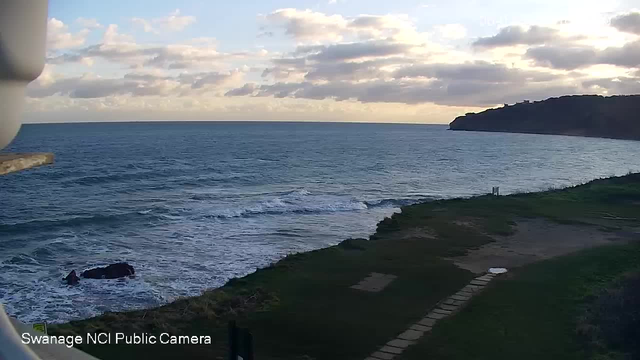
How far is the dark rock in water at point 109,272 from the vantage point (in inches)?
835

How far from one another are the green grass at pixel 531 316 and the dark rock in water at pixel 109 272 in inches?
486

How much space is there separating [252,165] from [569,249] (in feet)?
185

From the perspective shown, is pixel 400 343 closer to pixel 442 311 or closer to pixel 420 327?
pixel 420 327

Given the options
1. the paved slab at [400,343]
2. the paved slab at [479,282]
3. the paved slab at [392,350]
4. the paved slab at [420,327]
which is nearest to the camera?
the paved slab at [392,350]

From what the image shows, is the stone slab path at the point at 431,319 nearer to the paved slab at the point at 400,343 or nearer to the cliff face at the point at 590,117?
the paved slab at the point at 400,343

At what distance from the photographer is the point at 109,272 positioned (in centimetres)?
2133

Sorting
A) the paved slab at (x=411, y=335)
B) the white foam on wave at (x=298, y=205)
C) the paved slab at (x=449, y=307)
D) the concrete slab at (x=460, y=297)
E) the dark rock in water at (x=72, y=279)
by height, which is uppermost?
the concrete slab at (x=460, y=297)

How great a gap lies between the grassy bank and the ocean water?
3199mm

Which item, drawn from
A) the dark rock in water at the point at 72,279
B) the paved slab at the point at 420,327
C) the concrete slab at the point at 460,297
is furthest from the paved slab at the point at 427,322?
the dark rock in water at the point at 72,279

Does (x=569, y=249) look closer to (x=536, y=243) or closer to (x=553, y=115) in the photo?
(x=536, y=243)

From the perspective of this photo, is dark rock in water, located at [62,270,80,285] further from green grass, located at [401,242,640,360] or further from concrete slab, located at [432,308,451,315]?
green grass, located at [401,242,640,360]

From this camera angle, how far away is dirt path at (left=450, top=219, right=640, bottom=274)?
67.7 feet

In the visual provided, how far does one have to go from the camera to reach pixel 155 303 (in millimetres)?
18359

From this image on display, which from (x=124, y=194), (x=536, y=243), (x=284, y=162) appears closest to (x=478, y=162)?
(x=284, y=162)
